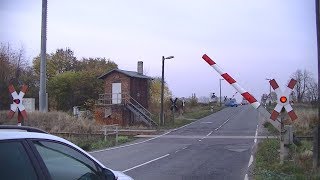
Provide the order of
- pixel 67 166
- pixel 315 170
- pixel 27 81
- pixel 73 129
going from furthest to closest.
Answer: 1. pixel 27 81
2. pixel 73 129
3. pixel 315 170
4. pixel 67 166

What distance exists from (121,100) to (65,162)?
146ft

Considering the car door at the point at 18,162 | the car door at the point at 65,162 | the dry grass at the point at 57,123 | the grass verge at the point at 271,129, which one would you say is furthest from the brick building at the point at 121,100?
the car door at the point at 18,162

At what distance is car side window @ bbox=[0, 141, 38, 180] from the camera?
3.54 m

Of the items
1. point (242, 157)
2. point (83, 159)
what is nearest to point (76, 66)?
point (242, 157)

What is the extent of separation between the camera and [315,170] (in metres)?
10.2

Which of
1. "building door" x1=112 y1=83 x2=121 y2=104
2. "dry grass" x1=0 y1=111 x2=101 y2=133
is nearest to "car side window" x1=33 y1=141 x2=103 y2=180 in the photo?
"dry grass" x1=0 y1=111 x2=101 y2=133

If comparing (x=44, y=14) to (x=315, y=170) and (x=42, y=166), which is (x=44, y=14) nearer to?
(x=315, y=170)

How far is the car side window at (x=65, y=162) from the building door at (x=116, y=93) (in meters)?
44.6

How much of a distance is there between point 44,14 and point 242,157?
11101mm

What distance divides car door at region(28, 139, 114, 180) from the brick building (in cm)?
4225

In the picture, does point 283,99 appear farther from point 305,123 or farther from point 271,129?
point 271,129

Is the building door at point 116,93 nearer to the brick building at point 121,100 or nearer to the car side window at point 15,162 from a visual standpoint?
the brick building at point 121,100

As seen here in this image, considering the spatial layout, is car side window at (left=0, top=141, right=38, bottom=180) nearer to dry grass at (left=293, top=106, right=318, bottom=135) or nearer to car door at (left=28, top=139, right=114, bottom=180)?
car door at (left=28, top=139, right=114, bottom=180)

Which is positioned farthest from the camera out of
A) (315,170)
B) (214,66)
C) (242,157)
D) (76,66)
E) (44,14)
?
(76,66)
